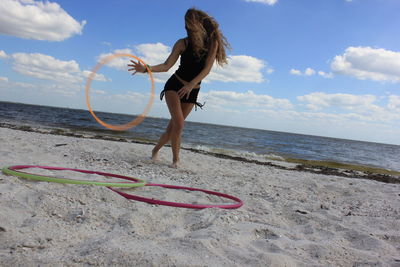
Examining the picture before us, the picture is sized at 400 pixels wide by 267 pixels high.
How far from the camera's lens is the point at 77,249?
1.95 meters

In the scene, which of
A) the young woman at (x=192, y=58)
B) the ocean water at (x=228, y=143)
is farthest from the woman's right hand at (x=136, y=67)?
the ocean water at (x=228, y=143)

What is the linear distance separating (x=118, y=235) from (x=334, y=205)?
2.99 meters

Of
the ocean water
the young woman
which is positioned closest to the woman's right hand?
the young woman

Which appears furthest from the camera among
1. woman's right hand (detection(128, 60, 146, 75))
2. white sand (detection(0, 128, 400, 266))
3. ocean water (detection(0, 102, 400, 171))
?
ocean water (detection(0, 102, 400, 171))

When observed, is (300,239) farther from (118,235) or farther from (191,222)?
(118,235)

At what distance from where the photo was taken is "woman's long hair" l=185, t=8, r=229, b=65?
4.79m

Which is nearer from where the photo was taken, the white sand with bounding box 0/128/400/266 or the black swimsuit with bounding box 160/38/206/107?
the white sand with bounding box 0/128/400/266

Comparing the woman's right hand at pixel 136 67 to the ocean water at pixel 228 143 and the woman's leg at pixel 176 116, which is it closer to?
the woman's leg at pixel 176 116

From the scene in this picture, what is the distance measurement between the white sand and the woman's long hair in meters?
2.10

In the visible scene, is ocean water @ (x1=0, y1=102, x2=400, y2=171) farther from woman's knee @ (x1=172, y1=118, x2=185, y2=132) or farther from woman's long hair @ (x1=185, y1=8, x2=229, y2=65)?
woman's long hair @ (x1=185, y1=8, x2=229, y2=65)

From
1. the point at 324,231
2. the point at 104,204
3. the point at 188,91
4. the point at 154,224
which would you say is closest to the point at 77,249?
the point at 154,224

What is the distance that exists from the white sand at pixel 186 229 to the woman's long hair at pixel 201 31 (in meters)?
2.10

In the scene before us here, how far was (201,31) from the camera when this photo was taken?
4820mm

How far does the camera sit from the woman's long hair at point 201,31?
4.79m
